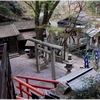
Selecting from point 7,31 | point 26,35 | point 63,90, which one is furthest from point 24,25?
point 63,90

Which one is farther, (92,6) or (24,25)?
(24,25)

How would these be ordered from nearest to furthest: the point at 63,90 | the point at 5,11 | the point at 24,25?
the point at 63,90
the point at 24,25
the point at 5,11

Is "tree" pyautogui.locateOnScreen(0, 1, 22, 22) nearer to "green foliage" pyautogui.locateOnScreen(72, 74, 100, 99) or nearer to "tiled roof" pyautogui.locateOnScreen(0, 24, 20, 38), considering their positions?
"tiled roof" pyautogui.locateOnScreen(0, 24, 20, 38)

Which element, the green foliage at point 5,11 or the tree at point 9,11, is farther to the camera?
the tree at point 9,11

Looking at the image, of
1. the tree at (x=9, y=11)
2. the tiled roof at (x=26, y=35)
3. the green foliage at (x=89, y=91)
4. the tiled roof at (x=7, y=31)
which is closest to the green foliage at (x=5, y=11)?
the tree at (x=9, y=11)

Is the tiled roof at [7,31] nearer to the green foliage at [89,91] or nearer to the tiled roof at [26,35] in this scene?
the tiled roof at [26,35]

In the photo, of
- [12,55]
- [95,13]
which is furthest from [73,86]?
[95,13]

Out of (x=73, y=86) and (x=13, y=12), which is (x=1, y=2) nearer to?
(x=13, y=12)

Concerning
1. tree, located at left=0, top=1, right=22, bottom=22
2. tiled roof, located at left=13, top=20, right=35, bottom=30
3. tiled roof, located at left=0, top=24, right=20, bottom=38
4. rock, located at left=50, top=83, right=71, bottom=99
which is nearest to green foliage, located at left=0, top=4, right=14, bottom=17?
tree, located at left=0, top=1, right=22, bottom=22

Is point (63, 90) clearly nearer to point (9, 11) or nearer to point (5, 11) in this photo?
point (5, 11)

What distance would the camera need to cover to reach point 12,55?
41.1 ft

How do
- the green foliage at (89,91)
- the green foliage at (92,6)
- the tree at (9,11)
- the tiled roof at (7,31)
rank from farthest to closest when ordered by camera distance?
the tree at (9,11), the tiled roof at (7,31), the green foliage at (92,6), the green foliage at (89,91)

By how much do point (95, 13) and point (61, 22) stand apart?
442cm

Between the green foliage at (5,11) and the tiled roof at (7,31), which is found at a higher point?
A: the green foliage at (5,11)
